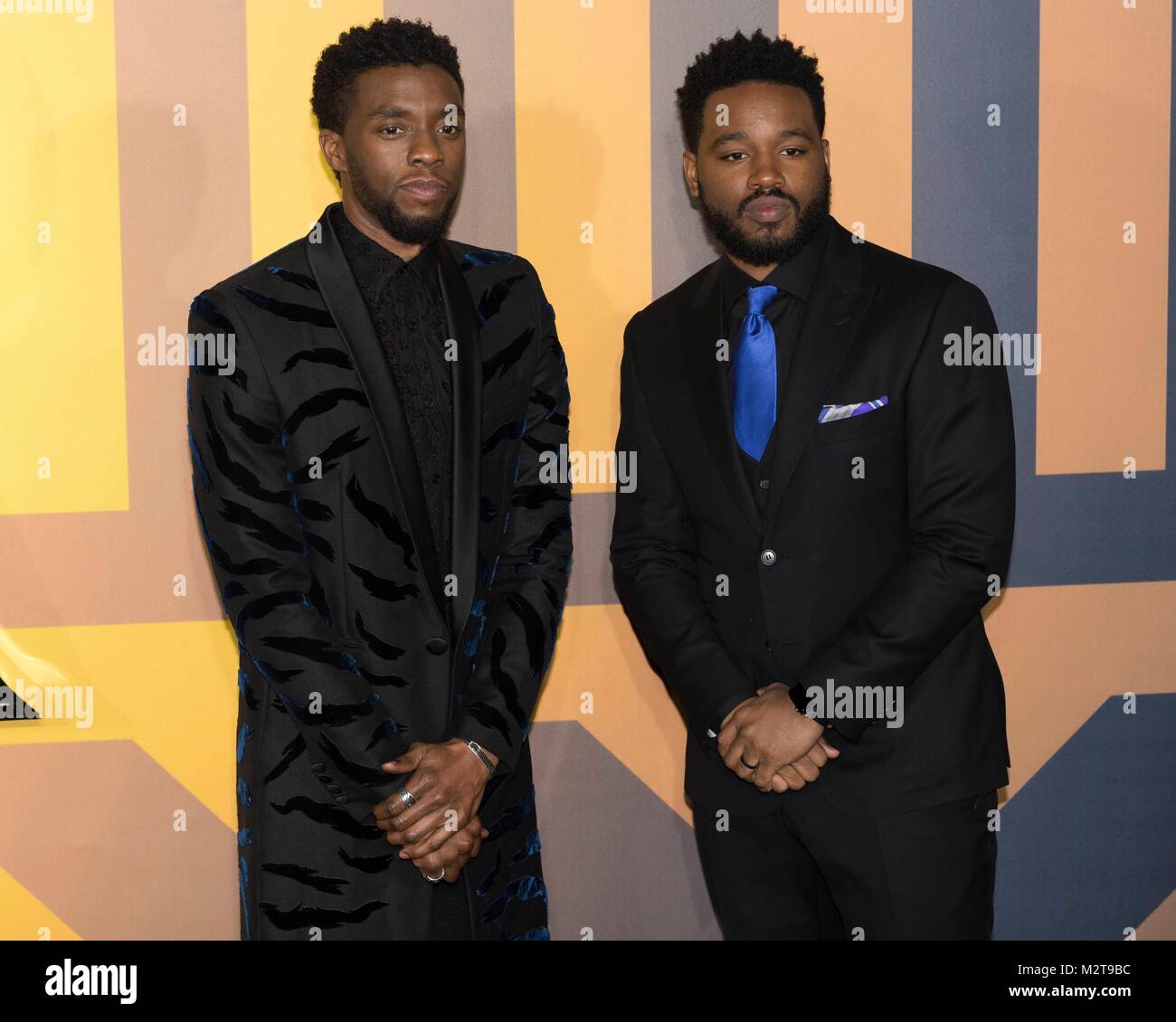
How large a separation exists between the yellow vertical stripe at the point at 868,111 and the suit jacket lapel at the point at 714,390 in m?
0.68

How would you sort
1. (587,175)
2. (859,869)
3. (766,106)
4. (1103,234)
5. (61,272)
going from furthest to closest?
(1103,234), (587,175), (61,272), (766,106), (859,869)

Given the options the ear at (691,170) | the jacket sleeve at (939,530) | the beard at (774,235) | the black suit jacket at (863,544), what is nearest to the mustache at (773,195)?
A: the beard at (774,235)

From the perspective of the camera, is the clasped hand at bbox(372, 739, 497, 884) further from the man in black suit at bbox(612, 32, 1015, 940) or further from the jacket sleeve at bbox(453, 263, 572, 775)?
the man in black suit at bbox(612, 32, 1015, 940)

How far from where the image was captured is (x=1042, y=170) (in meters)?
3.40

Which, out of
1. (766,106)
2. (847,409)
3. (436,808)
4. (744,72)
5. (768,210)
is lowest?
(436,808)

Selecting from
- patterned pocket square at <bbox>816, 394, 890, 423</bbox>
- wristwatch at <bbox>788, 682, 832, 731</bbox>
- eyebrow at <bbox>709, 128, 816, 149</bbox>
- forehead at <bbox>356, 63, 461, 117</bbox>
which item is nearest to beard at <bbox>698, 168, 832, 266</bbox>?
eyebrow at <bbox>709, 128, 816, 149</bbox>

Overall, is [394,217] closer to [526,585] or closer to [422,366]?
[422,366]

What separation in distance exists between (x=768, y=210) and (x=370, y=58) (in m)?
0.87

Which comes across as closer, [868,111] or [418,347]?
[418,347]

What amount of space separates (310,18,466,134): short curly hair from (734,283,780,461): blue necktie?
0.77 meters

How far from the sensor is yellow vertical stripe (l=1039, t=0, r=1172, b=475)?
3.39 metres

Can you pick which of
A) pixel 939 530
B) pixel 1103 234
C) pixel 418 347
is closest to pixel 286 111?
pixel 418 347

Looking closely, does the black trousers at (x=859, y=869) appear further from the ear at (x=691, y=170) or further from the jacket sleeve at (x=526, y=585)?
the ear at (x=691, y=170)

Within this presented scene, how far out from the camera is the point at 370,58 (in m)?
2.66
